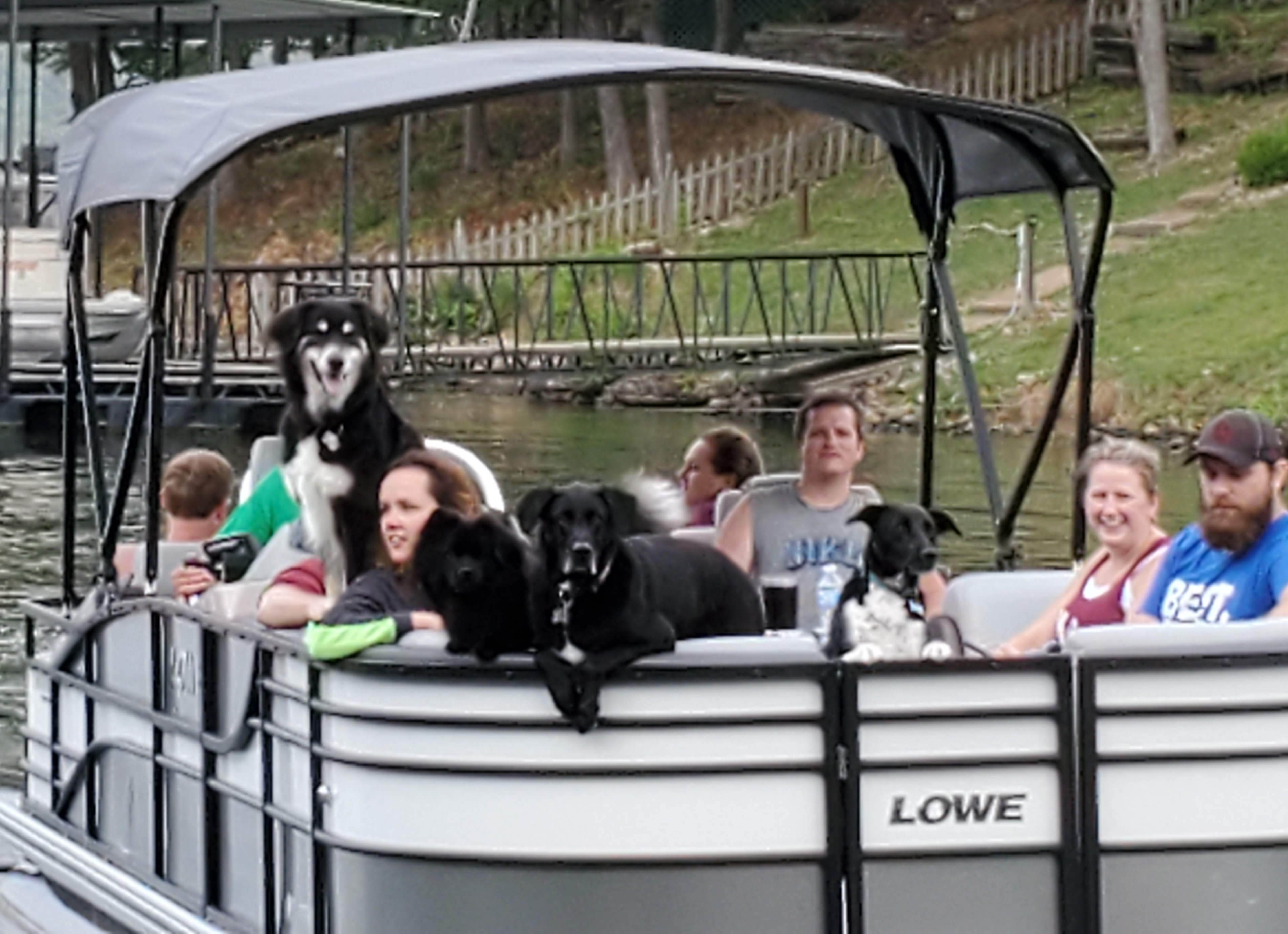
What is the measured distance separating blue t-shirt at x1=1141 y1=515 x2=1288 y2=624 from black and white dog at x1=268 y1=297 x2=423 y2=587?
2092 millimetres

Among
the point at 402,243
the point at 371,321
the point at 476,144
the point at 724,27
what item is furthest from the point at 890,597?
the point at 476,144

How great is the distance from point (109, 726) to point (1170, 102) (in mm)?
31873

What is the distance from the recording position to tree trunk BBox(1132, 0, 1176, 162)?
35906mm

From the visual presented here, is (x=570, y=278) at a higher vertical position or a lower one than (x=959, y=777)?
higher

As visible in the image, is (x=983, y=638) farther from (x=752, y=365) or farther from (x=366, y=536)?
(x=752, y=365)

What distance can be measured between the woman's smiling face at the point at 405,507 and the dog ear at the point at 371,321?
48.2 inches

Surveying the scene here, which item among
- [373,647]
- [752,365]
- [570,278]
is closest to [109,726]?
[373,647]

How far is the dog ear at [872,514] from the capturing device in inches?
244

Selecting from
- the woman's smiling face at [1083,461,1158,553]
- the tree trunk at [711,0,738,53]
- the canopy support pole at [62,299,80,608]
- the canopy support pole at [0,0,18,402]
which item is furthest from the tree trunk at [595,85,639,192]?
the woman's smiling face at [1083,461,1158,553]

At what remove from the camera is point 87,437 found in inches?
294

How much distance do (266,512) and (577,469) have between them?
13.7 m

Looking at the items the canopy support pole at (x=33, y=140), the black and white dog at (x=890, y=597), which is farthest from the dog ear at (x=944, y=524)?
the canopy support pole at (x=33, y=140)

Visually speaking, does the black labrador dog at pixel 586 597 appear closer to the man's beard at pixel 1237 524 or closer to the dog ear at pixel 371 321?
the man's beard at pixel 1237 524

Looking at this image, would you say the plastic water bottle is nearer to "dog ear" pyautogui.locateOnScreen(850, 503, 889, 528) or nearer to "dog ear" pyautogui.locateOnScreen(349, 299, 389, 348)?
"dog ear" pyautogui.locateOnScreen(349, 299, 389, 348)
